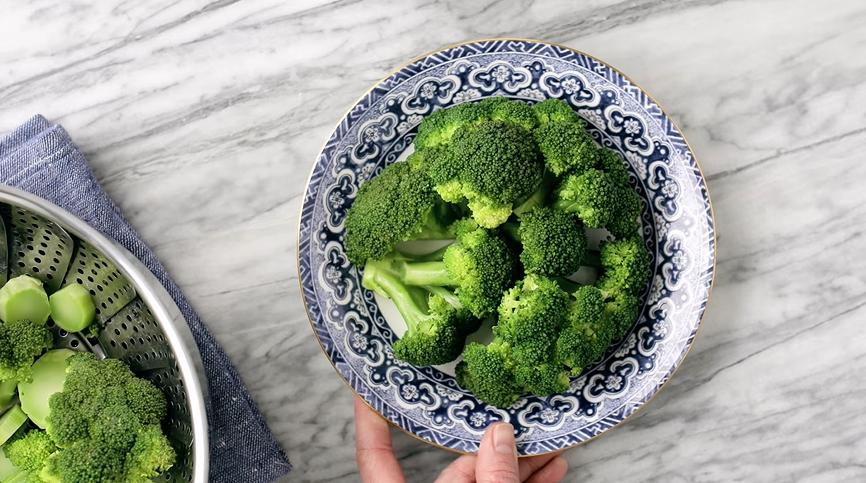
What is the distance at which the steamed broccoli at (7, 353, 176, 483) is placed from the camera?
5.09 ft

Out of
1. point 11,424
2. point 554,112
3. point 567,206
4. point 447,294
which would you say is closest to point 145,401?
point 11,424

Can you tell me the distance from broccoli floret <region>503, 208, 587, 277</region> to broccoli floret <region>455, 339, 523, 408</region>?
0.23 meters

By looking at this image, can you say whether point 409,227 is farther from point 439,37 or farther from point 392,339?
point 439,37

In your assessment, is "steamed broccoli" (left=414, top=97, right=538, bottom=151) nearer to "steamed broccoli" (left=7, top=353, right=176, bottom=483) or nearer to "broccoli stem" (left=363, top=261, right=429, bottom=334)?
"broccoli stem" (left=363, top=261, right=429, bottom=334)

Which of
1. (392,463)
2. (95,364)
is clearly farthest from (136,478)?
(392,463)

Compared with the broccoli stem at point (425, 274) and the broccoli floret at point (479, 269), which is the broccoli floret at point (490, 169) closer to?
the broccoli floret at point (479, 269)

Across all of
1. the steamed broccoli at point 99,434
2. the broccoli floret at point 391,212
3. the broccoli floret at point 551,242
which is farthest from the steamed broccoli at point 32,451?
the broccoli floret at point 551,242

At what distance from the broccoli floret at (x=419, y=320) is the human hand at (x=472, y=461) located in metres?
0.24

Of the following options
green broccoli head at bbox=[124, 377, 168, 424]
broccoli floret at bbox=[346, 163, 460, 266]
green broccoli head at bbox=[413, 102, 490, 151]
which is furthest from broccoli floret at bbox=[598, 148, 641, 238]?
green broccoli head at bbox=[124, 377, 168, 424]

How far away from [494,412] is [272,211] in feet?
2.85

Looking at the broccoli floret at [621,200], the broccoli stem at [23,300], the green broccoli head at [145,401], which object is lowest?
the green broccoli head at [145,401]

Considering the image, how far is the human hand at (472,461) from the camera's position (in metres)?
1.70

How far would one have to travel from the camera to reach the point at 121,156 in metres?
2.01

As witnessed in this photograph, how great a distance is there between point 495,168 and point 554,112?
0.27m
